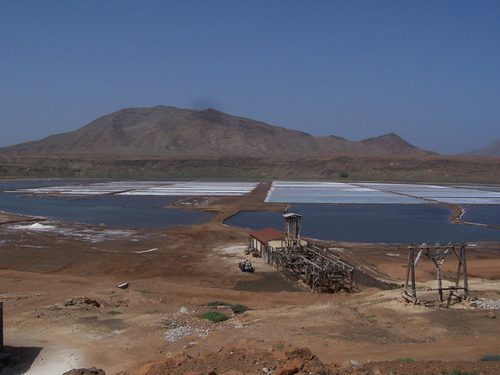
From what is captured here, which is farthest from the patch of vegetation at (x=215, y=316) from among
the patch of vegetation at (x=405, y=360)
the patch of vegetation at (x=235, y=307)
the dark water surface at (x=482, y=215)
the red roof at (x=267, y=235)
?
the dark water surface at (x=482, y=215)

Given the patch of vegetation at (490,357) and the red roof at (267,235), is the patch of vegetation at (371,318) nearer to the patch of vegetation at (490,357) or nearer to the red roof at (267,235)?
the patch of vegetation at (490,357)

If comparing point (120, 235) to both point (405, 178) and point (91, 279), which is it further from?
point (405, 178)

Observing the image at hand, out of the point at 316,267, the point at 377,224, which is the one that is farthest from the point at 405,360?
the point at 377,224

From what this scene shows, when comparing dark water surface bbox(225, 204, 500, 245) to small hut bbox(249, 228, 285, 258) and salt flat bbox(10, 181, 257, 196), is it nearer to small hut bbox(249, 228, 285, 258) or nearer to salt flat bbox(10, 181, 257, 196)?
small hut bbox(249, 228, 285, 258)

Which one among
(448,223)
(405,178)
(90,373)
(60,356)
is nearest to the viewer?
(90,373)

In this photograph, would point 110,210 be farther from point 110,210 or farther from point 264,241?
point 264,241

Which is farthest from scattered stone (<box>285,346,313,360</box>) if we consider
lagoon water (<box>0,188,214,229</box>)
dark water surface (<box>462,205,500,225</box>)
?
dark water surface (<box>462,205,500,225</box>)

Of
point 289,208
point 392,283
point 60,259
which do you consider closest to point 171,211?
point 289,208
